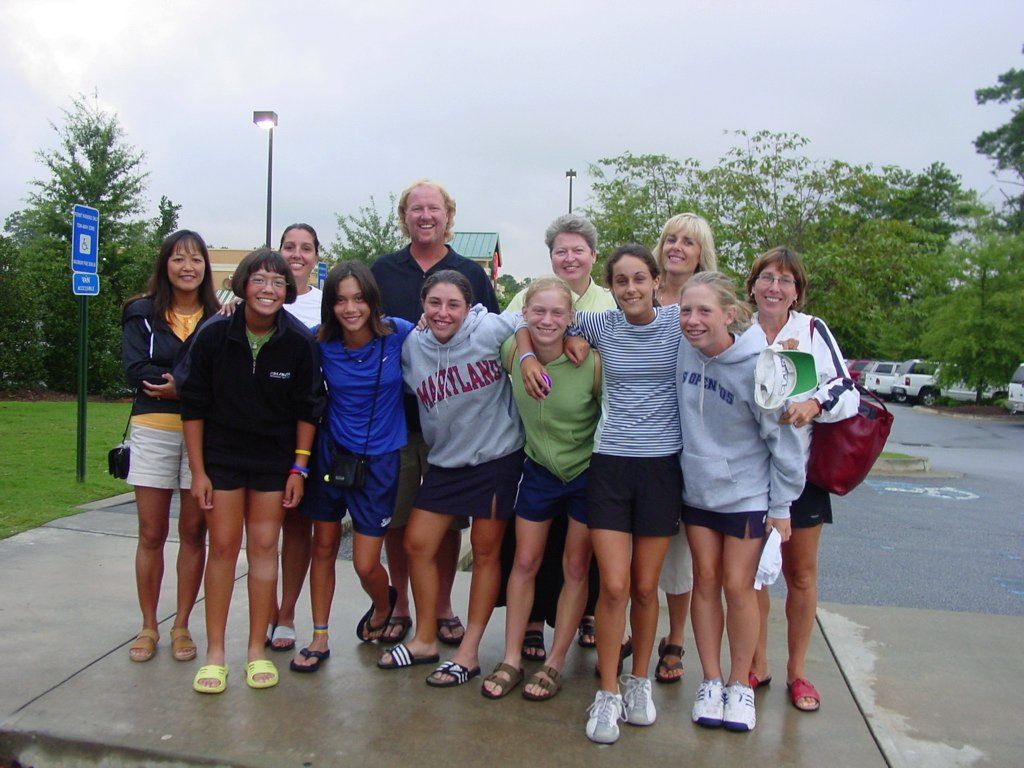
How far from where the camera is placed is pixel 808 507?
11.2ft

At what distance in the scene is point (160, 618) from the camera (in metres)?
4.21

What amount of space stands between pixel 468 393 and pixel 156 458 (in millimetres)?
1416

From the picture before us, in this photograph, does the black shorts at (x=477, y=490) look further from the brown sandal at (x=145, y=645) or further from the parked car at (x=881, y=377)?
the parked car at (x=881, y=377)

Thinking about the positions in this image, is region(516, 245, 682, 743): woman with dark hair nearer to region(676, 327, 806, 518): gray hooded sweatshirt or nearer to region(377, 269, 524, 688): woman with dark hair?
region(676, 327, 806, 518): gray hooded sweatshirt

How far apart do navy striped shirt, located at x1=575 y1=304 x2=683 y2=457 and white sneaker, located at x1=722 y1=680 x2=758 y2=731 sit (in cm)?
Result: 98

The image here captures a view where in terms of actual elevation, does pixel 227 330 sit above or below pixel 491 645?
above

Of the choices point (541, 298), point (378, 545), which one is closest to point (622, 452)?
point (541, 298)

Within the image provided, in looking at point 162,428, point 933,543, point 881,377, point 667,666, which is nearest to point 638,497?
point 667,666

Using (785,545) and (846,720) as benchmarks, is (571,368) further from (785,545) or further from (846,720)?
(846,720)

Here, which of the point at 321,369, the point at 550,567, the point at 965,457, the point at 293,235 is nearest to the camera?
the point at 321,369

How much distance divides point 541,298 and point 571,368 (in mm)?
324

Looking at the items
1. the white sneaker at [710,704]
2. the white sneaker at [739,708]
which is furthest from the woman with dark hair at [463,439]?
the white sneaker at [739,708]

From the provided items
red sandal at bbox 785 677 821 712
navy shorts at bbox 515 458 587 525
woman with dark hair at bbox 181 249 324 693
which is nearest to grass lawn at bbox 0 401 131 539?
woman with dark hair at bbox 181 249 324 693

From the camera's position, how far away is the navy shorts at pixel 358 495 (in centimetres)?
369
